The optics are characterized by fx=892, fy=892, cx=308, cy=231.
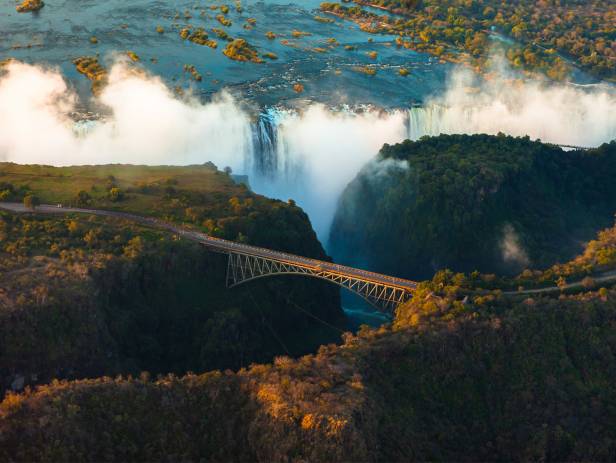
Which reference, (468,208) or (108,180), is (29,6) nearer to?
(108,180)

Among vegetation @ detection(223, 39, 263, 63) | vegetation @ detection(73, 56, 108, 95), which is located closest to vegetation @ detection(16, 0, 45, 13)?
vegetation @ detection(73, 56, 108, 95)

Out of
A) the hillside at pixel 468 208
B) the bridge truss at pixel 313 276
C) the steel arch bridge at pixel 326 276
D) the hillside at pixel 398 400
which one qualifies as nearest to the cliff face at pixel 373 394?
the hillside at pixel 398 400

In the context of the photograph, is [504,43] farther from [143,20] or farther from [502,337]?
[502,337]

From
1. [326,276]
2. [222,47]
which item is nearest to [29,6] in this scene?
[222,47]

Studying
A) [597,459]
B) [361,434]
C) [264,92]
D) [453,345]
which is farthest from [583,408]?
[264,92]

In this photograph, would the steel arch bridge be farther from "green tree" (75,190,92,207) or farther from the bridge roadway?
"green tree" (75,190,92,207)

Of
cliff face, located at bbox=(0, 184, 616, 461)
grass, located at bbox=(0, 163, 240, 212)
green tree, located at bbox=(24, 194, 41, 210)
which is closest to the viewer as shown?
cliff face, located at bbox=(0, 184, 616, 461)
